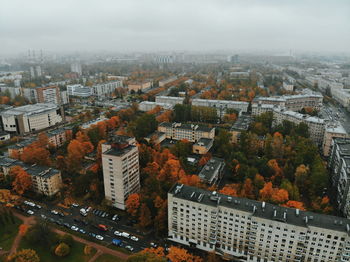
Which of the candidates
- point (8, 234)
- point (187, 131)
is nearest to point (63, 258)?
point (8, 234)

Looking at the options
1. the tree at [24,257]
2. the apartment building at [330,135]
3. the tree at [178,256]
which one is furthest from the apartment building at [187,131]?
the tree at [24,257]

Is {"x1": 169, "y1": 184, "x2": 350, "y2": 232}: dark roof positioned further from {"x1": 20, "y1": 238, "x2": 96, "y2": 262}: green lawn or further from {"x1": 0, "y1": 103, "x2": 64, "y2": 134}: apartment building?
{"x1": 0, "y1": 103, "x2": 64, "y2": 134}: apartment building

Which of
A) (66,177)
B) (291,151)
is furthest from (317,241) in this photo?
(66,177)

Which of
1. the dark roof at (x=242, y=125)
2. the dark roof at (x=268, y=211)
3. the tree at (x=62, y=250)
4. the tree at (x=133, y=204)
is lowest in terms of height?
the tree at (x=62, y=250)

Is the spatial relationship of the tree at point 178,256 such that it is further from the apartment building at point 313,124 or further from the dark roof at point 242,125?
the apartment building at point 313,124

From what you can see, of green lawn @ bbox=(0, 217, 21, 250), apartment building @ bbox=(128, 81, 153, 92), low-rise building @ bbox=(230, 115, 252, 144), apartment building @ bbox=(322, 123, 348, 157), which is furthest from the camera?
apartment building @ bbox=(128, 81, 153, 92)

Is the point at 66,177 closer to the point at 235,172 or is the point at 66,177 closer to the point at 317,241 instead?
the point at 235,172

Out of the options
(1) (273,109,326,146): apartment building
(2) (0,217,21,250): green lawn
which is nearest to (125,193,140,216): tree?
(2) (0,217,21,250): green lawn
